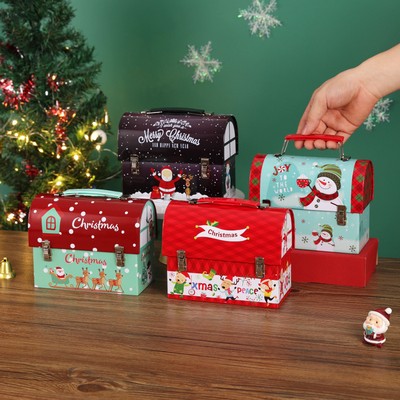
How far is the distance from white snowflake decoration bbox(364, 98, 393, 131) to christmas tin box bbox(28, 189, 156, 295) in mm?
1567

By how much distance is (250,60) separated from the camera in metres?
3.34

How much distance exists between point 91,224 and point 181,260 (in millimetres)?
230

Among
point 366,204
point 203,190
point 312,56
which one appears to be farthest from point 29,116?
point 366,204

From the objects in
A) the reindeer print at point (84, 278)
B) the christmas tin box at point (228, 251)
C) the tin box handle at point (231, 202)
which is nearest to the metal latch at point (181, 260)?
the christmas tin box at point (228, 251)

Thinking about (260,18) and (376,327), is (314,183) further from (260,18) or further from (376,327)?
(260,18)

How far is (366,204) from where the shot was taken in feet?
6.51

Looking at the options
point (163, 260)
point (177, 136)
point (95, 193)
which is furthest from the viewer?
point (177, 136)

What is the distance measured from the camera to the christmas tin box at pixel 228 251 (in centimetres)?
176

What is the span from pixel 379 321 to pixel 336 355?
0.12 m

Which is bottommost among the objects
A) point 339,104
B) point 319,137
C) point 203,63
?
point 319,137

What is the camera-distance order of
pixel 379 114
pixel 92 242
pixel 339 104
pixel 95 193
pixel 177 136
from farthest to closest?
pixel 379 114
pixel 339 104
pixel 177 136
pixel 95 193
pixel 92 242

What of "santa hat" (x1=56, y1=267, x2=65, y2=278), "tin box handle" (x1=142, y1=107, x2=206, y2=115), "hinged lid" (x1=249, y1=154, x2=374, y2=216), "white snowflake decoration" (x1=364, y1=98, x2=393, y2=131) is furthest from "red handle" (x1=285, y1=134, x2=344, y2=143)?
"white snowflake decoration" (x1=364, y1=98, x2=393, y2=131)

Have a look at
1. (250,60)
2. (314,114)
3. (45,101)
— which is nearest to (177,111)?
(314,114)

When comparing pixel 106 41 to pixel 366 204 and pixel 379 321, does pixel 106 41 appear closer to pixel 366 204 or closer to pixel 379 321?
pixel 366 204
